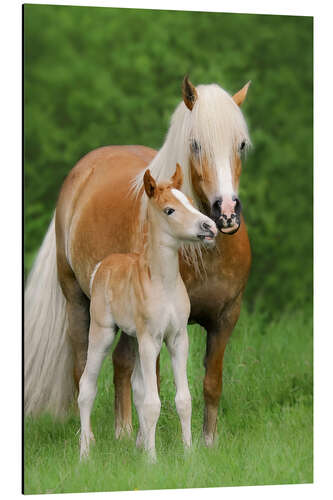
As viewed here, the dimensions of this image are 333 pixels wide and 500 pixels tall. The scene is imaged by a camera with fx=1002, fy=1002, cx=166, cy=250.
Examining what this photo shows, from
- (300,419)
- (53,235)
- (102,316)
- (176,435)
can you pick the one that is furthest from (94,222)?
(300,419)

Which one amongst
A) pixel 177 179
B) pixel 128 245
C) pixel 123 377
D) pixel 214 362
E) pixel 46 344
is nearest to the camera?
pixel 177 179

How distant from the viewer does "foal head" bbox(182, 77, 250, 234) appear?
368cm

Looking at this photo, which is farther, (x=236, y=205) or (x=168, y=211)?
(x=236, y=205)

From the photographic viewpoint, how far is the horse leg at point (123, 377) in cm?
433

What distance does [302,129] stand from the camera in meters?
4.74

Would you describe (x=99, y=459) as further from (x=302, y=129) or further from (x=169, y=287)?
(x=302, y=129)

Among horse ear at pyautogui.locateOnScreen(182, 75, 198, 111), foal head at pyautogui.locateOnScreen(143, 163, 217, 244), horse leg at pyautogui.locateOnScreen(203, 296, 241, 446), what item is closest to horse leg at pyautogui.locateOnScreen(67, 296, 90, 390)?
horse leg at pyautogui.locateOnScreen(203, 296, 241, 446)

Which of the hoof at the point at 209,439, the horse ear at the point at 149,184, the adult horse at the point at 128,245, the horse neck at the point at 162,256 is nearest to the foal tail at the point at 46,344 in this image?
the adult horse at the point at 128,245

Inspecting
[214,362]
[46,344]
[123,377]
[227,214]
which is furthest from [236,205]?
[46,344]

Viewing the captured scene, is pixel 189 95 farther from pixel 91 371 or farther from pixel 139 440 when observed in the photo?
pixel 139 440

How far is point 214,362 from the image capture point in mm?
4211

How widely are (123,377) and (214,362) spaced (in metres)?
0.42

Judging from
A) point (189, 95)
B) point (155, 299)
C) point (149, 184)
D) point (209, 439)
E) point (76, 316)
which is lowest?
point (209, 439)

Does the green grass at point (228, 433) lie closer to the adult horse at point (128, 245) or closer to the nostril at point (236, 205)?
the adult horse at point (128, 245)
